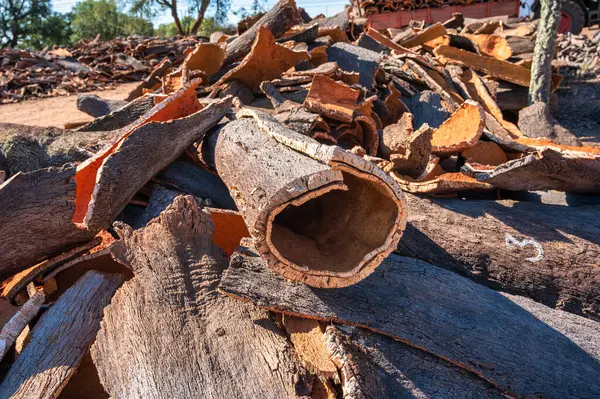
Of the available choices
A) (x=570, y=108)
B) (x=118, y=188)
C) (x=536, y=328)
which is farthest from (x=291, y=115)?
(x=570, y=108)

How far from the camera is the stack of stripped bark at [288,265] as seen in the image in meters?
1.54

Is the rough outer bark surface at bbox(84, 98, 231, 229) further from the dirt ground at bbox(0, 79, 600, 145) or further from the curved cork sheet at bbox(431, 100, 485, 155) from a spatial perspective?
the dirt ground at bbox(0, 79, 600, 145)

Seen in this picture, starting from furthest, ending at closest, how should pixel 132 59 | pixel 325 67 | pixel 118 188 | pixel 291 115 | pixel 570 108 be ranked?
pixel 132 59
pixel 570 108
pixel 325 67
pixel 291 115
pixel 118 188

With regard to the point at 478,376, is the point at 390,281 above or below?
above

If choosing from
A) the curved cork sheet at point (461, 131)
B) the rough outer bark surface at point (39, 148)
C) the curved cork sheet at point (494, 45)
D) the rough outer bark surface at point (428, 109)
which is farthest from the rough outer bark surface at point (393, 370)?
the curved cork sheet at point (494, 45)

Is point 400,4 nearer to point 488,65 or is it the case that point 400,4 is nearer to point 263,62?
point 488,65

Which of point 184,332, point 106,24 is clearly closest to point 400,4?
point 184,332

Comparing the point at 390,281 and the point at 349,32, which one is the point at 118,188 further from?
the point at 349,32

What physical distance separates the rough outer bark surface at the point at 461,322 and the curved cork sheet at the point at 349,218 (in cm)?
13

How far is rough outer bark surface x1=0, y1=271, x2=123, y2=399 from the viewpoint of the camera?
169 centimetres

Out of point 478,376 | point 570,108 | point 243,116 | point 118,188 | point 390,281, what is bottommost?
point 570,108

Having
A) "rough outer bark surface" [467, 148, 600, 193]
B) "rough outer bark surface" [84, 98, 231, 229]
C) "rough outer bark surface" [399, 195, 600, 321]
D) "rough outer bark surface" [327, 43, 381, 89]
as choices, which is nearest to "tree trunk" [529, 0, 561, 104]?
"rough outer bark surface" [327, 43, 381, 89]

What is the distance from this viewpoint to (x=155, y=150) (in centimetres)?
252

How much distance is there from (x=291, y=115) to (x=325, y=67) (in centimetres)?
106
